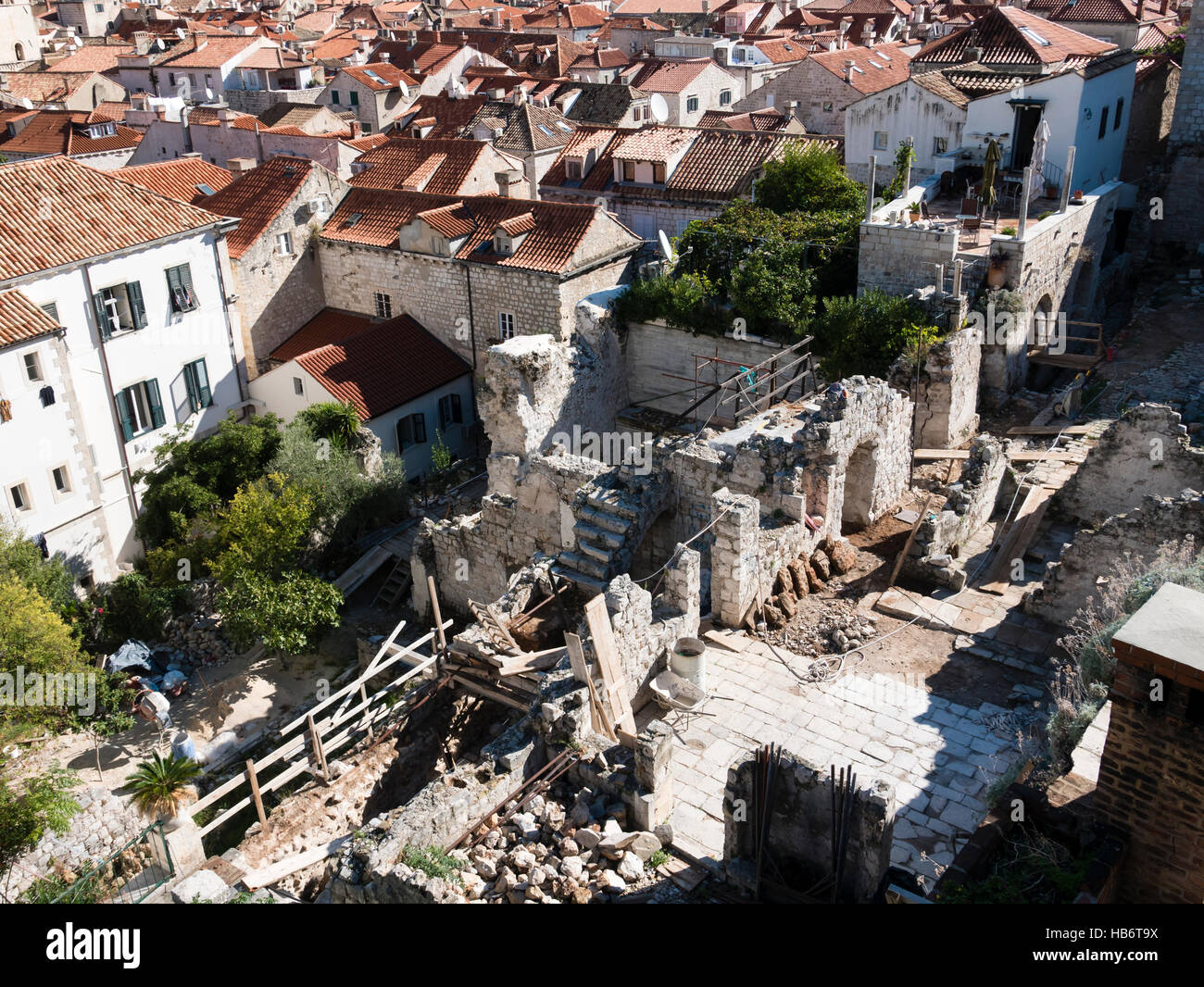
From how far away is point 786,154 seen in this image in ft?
99.5

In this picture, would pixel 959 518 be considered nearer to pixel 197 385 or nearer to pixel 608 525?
pixel 608 525

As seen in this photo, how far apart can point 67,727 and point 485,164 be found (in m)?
24.5

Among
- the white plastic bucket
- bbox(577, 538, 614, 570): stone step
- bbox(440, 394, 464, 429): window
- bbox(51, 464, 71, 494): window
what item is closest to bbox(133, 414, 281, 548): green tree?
bbox(51, 464, 71, 494): window

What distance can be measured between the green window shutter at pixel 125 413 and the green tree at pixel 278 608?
7.08 meters

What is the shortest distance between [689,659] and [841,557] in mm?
4407

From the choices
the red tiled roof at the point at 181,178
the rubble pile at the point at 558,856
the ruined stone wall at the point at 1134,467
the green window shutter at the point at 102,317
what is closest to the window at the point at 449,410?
the green window shutter at the point at 102,317

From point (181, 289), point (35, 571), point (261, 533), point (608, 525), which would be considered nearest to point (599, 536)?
point (608, 525)

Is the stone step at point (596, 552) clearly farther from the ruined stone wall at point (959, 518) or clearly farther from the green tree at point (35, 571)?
the green tree at point (35, 571)

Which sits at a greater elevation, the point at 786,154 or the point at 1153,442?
the point at 786,154

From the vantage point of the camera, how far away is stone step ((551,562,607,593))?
685 inches

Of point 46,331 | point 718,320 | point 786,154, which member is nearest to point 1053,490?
point 718,320

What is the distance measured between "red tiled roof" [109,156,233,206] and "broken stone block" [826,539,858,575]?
86.3 ft

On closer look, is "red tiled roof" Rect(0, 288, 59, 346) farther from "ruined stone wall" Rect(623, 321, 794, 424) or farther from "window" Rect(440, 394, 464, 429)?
"ruined stone wall" Rect(623, 321, 794, 424)
